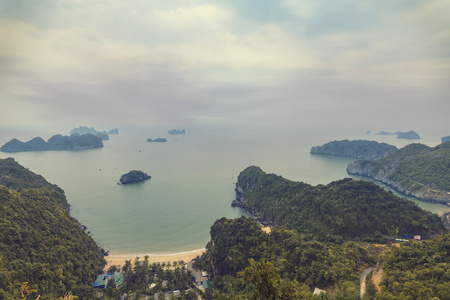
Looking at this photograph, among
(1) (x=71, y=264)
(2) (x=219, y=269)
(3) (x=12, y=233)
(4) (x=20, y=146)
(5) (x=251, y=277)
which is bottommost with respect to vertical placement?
(2) (x=219, y=269)

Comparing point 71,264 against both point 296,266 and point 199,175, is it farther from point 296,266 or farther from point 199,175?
point 199,175

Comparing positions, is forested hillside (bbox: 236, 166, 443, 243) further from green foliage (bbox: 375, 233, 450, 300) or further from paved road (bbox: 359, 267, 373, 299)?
green foliage (bbox: 375, 233, 450, 300)

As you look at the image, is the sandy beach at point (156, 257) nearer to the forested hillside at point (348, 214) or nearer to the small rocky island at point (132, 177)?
the forested hillside at point (348, 214)

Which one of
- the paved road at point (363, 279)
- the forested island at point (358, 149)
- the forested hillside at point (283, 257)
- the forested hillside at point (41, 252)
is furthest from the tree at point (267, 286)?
the forested island at point (358, 149)

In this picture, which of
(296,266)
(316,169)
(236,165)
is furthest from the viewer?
(236,165)

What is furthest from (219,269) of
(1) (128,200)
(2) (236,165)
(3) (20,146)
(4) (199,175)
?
(3) (20,146)

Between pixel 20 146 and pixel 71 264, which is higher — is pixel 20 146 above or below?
above

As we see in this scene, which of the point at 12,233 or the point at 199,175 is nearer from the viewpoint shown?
the point at 12,233
